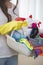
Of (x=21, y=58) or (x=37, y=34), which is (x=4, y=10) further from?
(x=21, y=58)

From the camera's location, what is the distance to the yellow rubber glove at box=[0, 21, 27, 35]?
87 centimetres

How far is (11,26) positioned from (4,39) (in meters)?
0.11

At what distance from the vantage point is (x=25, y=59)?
1.59 metres

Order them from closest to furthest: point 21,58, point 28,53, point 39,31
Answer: point 28,53, point 39,31, point 21,58

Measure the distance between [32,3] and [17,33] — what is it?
0.79 metres

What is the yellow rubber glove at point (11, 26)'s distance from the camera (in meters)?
0.87

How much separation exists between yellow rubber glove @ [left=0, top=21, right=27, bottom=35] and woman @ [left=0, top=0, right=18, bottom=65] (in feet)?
0.18

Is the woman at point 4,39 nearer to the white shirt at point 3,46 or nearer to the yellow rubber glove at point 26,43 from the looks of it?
the white shirt at point 3,46

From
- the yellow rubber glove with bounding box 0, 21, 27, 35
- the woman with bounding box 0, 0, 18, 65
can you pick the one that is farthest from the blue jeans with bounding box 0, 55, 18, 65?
the yellow rubber glove with bounding box 0, 21, 27, 35

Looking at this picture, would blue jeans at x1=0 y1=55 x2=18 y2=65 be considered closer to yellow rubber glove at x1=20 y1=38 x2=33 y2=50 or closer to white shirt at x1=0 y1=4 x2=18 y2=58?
white shirt at x1=0 y1=4 x2=18 y2=58

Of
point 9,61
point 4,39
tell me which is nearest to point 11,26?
point 4,39

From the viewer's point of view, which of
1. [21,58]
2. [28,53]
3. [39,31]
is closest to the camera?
[28,53]

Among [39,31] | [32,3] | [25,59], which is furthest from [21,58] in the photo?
[39,31]

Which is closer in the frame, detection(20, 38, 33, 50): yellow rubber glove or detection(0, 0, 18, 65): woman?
detection(20, 38, 33, 50): yellow rubber glove
